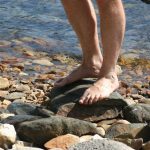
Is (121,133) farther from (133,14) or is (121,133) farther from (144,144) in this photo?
(133,14)

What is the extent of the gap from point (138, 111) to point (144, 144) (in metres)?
0.76

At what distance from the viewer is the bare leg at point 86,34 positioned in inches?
159

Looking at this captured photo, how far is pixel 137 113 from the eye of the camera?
3818 millimetres

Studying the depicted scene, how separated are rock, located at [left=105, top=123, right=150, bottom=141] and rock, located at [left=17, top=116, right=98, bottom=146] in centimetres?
19

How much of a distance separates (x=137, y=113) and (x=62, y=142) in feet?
2.76

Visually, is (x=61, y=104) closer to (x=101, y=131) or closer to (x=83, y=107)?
(x=83, y=107)

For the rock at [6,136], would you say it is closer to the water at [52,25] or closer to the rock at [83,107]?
the rock at [83,107]

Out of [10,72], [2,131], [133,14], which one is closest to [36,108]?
[2,131]

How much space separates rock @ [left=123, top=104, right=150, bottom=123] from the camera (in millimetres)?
3811

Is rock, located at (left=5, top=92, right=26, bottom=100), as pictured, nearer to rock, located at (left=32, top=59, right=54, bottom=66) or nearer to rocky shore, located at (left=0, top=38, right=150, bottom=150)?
rocky shore, located at (left=0, top=38, right=150, bottom=150)

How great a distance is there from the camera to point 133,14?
27.5ft

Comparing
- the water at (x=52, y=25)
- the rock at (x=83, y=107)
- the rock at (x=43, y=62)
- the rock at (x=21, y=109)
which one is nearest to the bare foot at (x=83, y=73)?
the rock at (x=83, y=107)

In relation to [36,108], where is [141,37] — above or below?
below

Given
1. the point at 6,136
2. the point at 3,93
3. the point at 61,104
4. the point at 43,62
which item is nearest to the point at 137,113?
the point at 61,104
